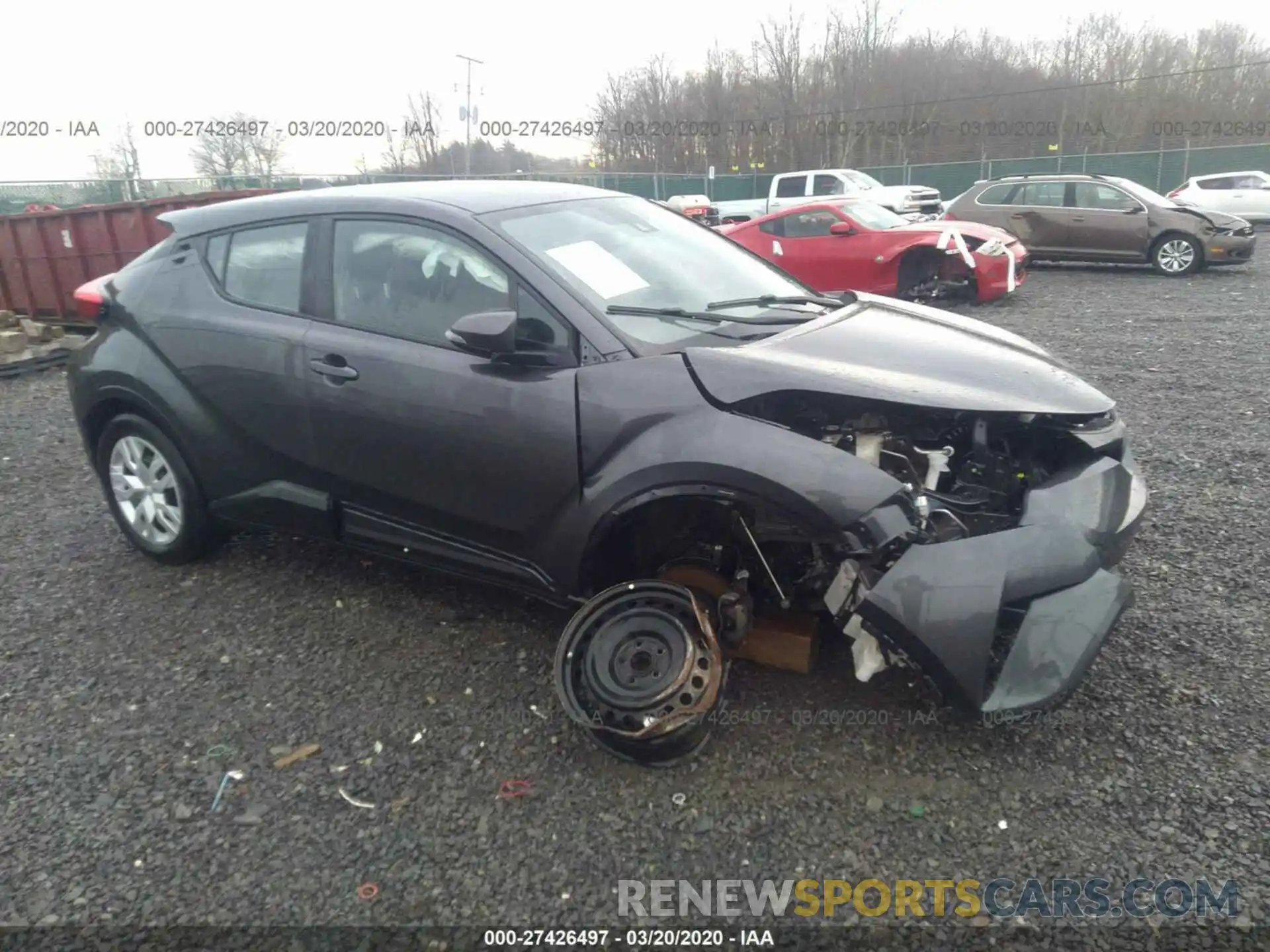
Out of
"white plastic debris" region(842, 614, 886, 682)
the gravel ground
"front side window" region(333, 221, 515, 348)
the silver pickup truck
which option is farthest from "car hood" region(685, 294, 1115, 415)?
the silver pickup truck

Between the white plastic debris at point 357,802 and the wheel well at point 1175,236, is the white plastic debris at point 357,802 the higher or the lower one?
the lower one

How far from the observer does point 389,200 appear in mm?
3352

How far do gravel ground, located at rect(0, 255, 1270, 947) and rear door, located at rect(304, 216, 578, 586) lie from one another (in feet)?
1.60

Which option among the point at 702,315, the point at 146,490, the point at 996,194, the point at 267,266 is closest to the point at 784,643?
the point at 702,315

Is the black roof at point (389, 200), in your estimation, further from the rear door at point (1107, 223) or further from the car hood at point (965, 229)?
the rear door at point (1107, 223)

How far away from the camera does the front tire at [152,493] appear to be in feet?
12.6

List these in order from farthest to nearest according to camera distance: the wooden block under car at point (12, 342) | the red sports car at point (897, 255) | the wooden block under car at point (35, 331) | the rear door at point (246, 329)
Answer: the red sports car at point (897, 255) < the wooden block under car at point (35, 331) < the wooden block under car at point (12, 342) < the rear door at point (246, 329)

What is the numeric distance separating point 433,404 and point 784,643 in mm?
1443

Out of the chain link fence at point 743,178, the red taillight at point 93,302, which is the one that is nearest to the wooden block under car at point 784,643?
the red taillight at point 93,302

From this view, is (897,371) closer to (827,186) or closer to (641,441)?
(641,441)

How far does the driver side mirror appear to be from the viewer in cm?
278

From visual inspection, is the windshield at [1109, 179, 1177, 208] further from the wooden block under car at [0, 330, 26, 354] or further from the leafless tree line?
the leafless tree line

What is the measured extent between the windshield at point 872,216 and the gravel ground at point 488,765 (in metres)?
7.82

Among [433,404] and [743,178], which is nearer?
[433,404]
